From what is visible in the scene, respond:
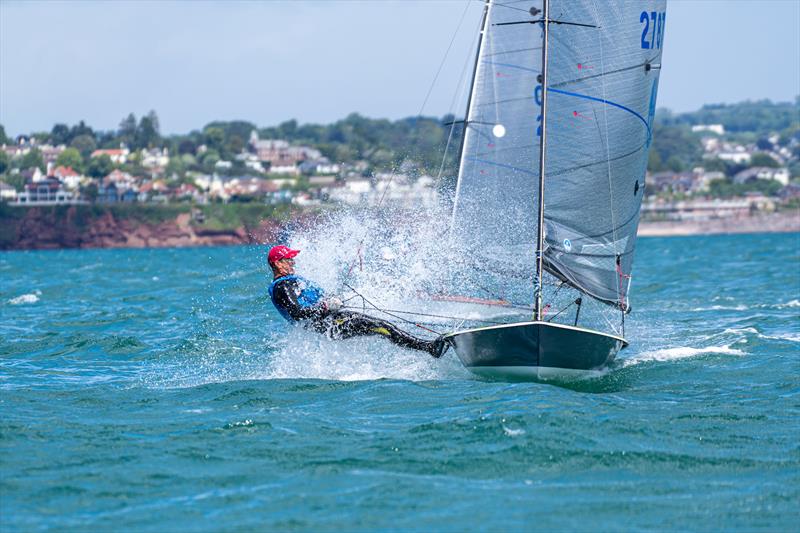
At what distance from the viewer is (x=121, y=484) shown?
9172 mm

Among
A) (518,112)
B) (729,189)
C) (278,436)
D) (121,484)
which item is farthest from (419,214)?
(729,189)

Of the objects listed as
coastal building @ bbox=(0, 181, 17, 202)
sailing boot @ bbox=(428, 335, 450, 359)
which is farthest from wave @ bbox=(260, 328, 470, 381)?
coastal building @ bbox=(0, 181, 17, 202)

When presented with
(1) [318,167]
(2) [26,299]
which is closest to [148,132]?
(1) [318,167]

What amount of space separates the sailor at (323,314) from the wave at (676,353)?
3.12 metres

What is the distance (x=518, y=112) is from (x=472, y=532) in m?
10.1

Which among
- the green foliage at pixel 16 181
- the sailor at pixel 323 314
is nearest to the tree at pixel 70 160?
the green foliage at pixel 16 181

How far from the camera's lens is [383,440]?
1034 centimetres

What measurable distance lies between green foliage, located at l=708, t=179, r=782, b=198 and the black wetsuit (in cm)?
14225

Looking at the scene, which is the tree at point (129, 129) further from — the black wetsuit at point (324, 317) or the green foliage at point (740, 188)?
the black wetsuit at point (324, 317)

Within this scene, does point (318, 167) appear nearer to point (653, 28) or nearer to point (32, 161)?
point (32, 161)

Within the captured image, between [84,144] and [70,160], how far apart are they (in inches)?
764

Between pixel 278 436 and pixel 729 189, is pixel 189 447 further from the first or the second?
pixel 729 189

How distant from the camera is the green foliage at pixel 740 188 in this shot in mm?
151500

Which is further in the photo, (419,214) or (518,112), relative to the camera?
(419,214)
